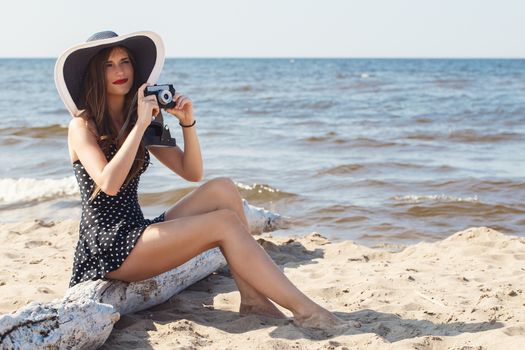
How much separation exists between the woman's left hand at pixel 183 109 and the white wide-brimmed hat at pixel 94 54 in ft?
0.76

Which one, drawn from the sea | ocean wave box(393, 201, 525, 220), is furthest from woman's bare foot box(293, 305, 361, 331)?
A: ocean wave box(393, 201, 525, 220)

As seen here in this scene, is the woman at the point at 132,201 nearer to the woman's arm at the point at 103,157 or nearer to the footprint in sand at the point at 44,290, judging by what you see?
the woman's arm at the point at 103,157

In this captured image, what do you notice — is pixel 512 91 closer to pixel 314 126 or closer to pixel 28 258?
pixel 314 126

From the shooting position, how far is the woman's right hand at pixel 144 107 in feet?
11.7

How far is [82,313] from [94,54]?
1.40 metres

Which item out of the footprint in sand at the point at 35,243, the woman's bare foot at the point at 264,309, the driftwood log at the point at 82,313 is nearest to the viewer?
the driftwood log at the point at 82,313

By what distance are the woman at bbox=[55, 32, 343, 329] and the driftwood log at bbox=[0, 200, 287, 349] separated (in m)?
0.11

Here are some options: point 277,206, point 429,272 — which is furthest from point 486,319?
point 277,206

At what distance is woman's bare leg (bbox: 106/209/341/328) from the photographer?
3562mm

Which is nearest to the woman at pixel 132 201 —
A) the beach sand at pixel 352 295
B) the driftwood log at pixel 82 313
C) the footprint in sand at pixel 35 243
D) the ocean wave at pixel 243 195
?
the driftwood log at pixel 82 313

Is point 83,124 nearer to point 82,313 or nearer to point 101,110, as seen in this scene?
point 101,110

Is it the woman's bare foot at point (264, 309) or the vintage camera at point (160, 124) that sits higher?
the vintage camera at point (160, 124)

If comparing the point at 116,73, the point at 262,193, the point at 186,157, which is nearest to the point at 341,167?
the point at 262,193

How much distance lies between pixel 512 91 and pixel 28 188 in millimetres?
20322
